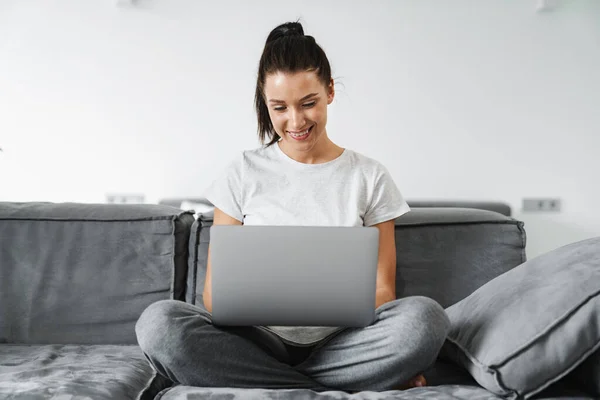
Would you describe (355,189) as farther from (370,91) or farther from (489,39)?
(489,39)

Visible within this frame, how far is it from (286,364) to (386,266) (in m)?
0.36

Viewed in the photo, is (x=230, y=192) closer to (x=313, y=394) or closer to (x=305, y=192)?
(x=305, y=192)

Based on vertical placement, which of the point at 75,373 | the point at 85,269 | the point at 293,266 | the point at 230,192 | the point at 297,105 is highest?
the point at 297,105

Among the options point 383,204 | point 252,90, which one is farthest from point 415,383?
point 252,90

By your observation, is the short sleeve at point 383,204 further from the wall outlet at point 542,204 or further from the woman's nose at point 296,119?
the wall outlet at point 542,204

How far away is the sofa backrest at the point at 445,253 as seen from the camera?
158cm

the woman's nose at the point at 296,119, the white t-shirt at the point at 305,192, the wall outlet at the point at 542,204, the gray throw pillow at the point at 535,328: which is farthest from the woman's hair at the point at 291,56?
the wall outlet at the point at 542,204

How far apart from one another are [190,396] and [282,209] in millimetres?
551

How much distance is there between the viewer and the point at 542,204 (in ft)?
10.3

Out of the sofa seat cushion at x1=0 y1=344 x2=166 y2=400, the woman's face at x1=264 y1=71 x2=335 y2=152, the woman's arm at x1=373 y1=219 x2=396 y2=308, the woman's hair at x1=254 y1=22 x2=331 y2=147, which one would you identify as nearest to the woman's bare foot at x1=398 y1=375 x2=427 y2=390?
the woman's arm at x1=373 y1=219 x2=396 y2=308

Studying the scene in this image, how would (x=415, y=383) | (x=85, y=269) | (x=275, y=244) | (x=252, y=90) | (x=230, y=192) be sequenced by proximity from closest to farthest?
(x=275, y=244) < (x=415, y=383) < (x=230, y=192) < (x=85, y=269) < (x=252, y=90)

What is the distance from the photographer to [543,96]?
3.15 metres

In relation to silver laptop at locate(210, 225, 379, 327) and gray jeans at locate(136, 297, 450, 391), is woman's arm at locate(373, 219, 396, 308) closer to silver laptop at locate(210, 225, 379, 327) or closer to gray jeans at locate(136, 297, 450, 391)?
gray jeans at locate(136, 297, 450, 391)

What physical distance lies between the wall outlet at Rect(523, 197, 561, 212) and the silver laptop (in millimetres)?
2350
